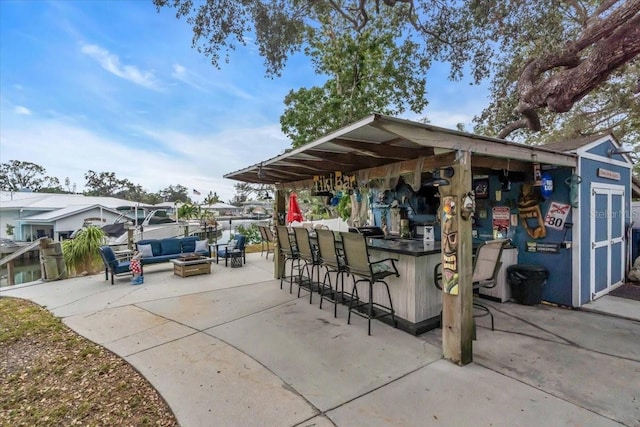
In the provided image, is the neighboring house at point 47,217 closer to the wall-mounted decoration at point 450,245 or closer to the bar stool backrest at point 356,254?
the bar stool backrest at point 356,254

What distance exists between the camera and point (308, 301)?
4902 millimetres

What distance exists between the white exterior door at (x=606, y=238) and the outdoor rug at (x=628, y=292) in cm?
8

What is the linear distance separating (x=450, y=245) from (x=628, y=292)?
472 cm

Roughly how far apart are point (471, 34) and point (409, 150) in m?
7.70

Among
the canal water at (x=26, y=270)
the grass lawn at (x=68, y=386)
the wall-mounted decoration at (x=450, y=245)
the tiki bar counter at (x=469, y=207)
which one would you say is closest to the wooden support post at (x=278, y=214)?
the tiki bar counter at (x=469, y=207)

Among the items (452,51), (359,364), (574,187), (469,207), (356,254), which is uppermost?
(452,51)

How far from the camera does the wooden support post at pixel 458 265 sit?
2816 mm

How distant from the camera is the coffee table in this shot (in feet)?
22.2

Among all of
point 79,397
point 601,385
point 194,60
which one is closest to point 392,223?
point 601,385

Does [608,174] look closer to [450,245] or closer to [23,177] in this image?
[450,245]

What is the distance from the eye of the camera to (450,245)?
113 inches

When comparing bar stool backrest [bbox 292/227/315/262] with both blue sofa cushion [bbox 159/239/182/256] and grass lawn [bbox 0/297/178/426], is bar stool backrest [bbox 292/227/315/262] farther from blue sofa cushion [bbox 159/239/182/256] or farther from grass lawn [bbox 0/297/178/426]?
blue sofa cushion [bbox 159/239/182/256]

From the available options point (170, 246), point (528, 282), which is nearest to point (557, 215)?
point (528, 282)

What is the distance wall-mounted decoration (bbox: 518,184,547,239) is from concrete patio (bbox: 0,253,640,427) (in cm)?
113
